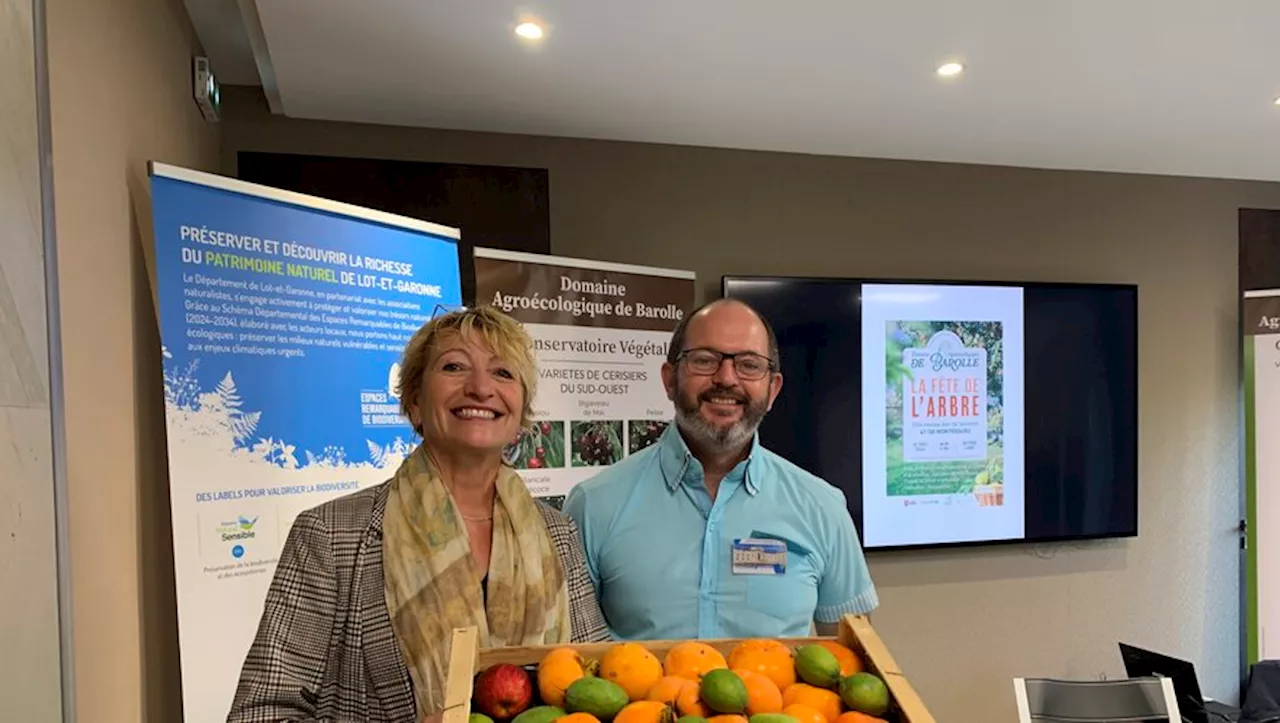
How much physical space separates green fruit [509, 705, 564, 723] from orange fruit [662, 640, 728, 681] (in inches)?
6.1

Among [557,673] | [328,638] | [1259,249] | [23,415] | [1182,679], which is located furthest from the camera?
[1259,249]

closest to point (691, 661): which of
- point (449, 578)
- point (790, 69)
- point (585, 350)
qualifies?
point (449, 578)

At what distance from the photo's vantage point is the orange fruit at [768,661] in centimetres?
105

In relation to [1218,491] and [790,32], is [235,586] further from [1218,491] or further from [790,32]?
[1218,491]

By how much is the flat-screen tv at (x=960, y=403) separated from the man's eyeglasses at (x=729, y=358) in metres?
1.95

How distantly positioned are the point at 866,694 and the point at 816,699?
0.06 m

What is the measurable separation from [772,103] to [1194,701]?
106 inches

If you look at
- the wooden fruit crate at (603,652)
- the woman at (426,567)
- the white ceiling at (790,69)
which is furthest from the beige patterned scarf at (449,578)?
the white ceiling at (790,69)

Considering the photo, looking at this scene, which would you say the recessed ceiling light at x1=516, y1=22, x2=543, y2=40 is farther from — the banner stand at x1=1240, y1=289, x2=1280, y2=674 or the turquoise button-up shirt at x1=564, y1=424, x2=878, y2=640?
the banner stand at x1=1240, y1=289, x2=1280, y2=674

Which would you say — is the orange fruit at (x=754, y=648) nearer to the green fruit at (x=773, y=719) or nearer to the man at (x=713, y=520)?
the green fruit at (x=773, y=719)

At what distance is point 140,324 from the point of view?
2.02m

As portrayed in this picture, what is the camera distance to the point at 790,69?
105 inches

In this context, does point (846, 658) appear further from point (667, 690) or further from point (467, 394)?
point (467, 394)

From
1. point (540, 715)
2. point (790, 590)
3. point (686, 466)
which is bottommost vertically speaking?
point (790, 590)
